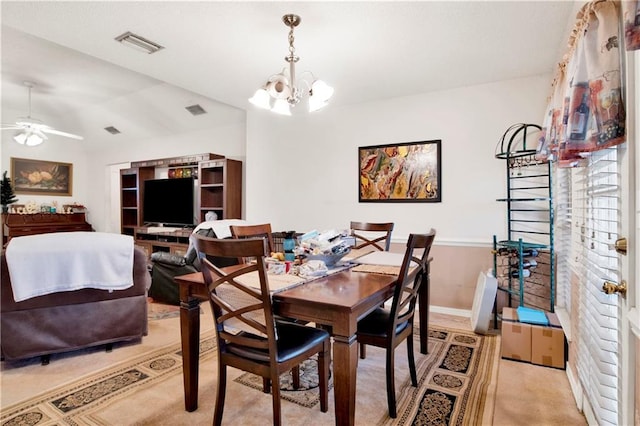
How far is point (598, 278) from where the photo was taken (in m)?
1.56

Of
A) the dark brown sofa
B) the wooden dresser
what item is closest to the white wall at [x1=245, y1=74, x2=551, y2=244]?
the dark brown sofa

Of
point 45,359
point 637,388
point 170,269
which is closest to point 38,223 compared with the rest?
point 170,269

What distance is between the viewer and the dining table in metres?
1.39

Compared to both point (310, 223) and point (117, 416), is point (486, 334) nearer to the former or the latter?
point (310, 223)

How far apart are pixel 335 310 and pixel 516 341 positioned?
6.13 feet

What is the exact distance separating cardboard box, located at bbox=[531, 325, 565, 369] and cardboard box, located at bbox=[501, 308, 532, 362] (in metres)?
0.03

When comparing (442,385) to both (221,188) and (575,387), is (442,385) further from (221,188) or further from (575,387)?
(221,188)

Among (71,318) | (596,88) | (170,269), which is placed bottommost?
(71,318)

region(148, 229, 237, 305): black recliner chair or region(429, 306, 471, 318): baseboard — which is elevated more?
region(148, 229, 237, 305): black recliner chair

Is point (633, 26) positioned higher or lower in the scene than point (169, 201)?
higher

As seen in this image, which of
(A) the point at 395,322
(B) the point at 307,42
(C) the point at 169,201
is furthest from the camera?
(C) the point at 169,201

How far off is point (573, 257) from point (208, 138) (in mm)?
5237

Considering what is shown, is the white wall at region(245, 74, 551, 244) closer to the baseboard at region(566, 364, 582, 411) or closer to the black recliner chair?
the black recliner chair

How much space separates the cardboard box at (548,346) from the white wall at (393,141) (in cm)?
119
